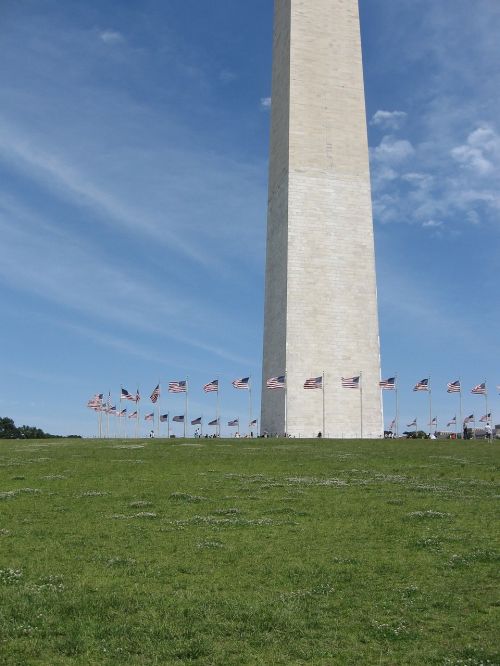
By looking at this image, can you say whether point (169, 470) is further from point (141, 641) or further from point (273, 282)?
point (273, 282)

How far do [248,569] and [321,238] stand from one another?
189ft

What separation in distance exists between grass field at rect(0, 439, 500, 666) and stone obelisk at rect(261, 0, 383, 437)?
130 ft

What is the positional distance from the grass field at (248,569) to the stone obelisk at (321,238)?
3970 centimetres

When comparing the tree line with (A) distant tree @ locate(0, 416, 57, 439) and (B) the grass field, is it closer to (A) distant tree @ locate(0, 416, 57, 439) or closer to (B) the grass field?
(A) distant tree @ locate(0, 416, 57, 439)

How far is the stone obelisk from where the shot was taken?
67.0 meters

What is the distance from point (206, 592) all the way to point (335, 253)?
5896 centimetres

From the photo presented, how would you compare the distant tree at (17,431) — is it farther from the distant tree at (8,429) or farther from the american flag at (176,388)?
the american flag at (176,388)

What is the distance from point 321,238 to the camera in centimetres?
6956

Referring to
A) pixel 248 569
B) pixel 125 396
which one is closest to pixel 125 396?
pixel 125 396

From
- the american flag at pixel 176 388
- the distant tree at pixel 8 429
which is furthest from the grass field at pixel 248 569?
the distant tree at pixel 8 429

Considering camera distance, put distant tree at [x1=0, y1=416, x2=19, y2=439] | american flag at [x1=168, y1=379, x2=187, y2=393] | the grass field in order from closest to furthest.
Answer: the grass field → american flag at [x1=168, y1=379, x2=187, y2=393] → distant tree at [x1=0, y1=416, x2=19, y2=439]

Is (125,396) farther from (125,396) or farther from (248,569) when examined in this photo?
(248,569)

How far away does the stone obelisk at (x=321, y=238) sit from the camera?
220 feet

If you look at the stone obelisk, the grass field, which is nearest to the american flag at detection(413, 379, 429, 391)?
the stone obelisk
